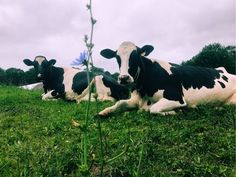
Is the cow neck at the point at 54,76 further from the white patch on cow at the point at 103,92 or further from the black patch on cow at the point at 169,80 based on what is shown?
the black patch on cow at the point at 169,80

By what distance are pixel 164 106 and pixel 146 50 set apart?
1689 millimetres

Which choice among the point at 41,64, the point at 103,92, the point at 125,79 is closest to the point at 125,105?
the point at 125,79

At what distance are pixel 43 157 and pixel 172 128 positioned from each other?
2682mm

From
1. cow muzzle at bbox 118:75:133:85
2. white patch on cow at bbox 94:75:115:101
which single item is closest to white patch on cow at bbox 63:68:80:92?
white patch on cow at bbox 94:75:115:101

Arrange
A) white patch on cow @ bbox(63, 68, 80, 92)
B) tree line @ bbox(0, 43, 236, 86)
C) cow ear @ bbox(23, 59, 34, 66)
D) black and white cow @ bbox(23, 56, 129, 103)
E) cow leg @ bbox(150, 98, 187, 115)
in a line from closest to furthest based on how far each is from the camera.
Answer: cow leg @ bbox(150, 98, 187, 115)
black and white cow @ bbox(23, 56, 129, 103)
white patch on cow @ bbox(63, 68, 80, 92)
cow ear @ bbox(23, 59, 34, 66)
tree line @ bbox(0, 43, 236, 86)

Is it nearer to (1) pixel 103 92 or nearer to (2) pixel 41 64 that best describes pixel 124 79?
(1) pixel 103 92

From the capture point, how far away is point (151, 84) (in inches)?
368

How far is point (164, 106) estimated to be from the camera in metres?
8.73

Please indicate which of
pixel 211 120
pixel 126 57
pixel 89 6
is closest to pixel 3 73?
pixel 126 57

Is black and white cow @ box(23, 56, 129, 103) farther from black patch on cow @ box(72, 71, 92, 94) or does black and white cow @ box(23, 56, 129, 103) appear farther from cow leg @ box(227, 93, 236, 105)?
cow leg @ box(227, 93, 236, 105)

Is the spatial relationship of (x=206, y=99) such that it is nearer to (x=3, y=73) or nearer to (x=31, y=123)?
(x=31, y=123)

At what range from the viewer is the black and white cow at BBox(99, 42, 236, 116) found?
29.5 ft

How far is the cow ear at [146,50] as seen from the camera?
9.77m

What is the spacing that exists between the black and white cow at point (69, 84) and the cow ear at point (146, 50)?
11.2 feet
